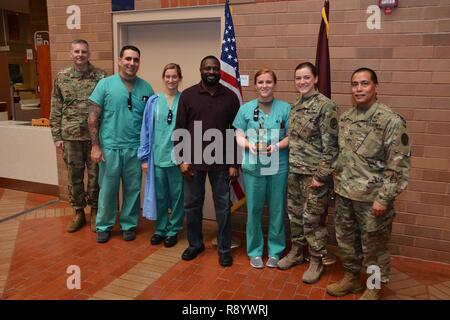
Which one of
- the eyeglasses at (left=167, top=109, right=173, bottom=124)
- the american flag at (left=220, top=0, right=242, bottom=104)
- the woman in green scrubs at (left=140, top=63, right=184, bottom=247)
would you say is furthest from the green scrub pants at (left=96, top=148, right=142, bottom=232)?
the american flag at (left=220, top=0, right=242, bottom=104)

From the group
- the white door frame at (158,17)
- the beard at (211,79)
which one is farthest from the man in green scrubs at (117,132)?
the beard at (211,79)

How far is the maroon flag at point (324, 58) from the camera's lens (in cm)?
341

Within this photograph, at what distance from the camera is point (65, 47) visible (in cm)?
495

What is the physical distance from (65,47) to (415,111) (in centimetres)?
400

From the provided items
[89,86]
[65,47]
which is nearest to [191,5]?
[89,86]

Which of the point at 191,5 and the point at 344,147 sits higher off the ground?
the point at 191,5

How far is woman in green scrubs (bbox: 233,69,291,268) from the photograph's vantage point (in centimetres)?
328

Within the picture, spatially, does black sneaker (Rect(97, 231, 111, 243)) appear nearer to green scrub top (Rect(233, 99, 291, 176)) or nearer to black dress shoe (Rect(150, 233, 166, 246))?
black dress shoe (Rect(150, 233, 166, 246))

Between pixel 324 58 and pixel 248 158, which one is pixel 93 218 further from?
pixel 324 58

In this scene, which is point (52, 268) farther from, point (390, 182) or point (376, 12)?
point (376, 12)

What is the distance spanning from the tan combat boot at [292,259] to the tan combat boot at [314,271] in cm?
18

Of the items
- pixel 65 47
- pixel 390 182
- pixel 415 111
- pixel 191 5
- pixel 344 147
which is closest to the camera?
pixel 390 182

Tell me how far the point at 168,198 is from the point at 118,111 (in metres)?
0.96

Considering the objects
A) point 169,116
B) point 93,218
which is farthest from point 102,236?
point 169,116
